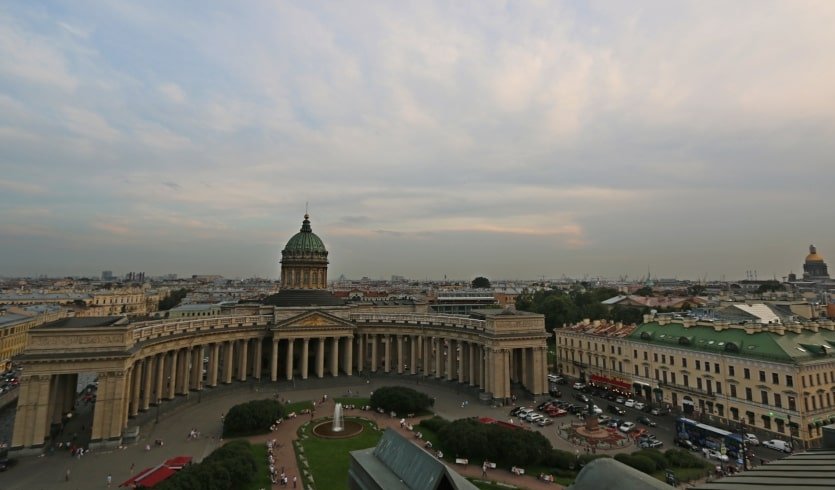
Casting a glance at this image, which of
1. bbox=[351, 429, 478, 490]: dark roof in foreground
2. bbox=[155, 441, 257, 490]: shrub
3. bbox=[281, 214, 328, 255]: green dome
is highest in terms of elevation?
bbox=[281, 214, 328, 255]: green dome

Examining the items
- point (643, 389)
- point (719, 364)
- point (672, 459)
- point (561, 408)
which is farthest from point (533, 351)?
point (672, 459)

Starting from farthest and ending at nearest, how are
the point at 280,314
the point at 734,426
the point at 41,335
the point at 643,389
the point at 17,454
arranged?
1. the point at 280,314
2. the point at 643,389
3. the point at 734,426
4. the point at 41,335
5. the point at 17,454

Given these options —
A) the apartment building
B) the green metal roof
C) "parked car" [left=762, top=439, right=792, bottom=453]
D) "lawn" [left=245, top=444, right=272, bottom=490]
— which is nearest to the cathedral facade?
the apartment building

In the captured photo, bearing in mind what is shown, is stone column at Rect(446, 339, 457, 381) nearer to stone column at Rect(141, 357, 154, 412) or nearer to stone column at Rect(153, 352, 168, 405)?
stone column at Rect(153, 352, 168, 405)

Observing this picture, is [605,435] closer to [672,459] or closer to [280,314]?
[672,459]

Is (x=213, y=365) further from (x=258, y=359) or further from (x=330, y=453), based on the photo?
(x=330, y=453)

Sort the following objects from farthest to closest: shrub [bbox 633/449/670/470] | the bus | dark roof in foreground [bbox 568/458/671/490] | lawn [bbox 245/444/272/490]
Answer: the bus < shrub [bbox 633/449/670/470] < lawn [bbox 245/444/272/490] < dark roof in foreground [bbox 568/458/671/490]

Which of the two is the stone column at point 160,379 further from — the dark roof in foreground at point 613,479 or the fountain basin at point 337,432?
the dark roof in foreground at point 613,479
